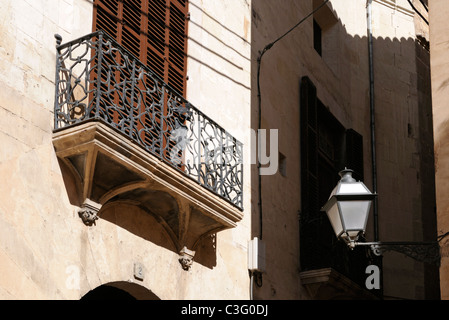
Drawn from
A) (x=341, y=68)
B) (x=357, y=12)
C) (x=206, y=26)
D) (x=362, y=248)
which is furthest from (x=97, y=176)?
(x=357, y=12)

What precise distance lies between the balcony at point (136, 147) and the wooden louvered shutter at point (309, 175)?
8.62ft

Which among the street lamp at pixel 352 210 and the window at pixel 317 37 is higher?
the window at pixel 317 37

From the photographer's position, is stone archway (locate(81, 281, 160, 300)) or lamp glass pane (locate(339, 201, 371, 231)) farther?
stone archway (locate(81, 281, 160, 300))

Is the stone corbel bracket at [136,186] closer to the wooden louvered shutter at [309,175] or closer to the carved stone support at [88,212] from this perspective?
the carved stone support at [88,212]

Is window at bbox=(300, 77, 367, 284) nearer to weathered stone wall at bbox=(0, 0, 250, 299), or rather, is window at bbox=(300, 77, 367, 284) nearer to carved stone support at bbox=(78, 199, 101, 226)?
weathered stone wall at bbox=(0, 0, 250, 299)

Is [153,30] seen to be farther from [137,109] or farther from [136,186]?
[136,186]

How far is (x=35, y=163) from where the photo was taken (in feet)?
31.6

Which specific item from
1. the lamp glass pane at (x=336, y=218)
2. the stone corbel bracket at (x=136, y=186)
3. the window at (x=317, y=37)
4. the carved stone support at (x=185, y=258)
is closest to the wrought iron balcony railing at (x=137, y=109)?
the stone corbel bracket at (x=136, y=186)

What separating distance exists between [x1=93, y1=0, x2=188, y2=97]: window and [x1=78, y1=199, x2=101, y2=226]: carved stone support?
2.07m

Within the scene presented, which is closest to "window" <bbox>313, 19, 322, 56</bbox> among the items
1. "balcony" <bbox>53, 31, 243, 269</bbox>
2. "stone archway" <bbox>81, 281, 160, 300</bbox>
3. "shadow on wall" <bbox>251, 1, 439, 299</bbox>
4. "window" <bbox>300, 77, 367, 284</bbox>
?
"shadow on wall" <bbox>251, 1, 439, 299</bbox>

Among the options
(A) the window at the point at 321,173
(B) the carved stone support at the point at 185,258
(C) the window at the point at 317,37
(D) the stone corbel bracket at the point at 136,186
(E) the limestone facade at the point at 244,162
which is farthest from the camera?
(C) the window at the point at 317,37

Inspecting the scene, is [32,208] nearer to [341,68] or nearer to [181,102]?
[181,102]

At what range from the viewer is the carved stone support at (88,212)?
10.1m

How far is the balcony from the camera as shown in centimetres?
991
